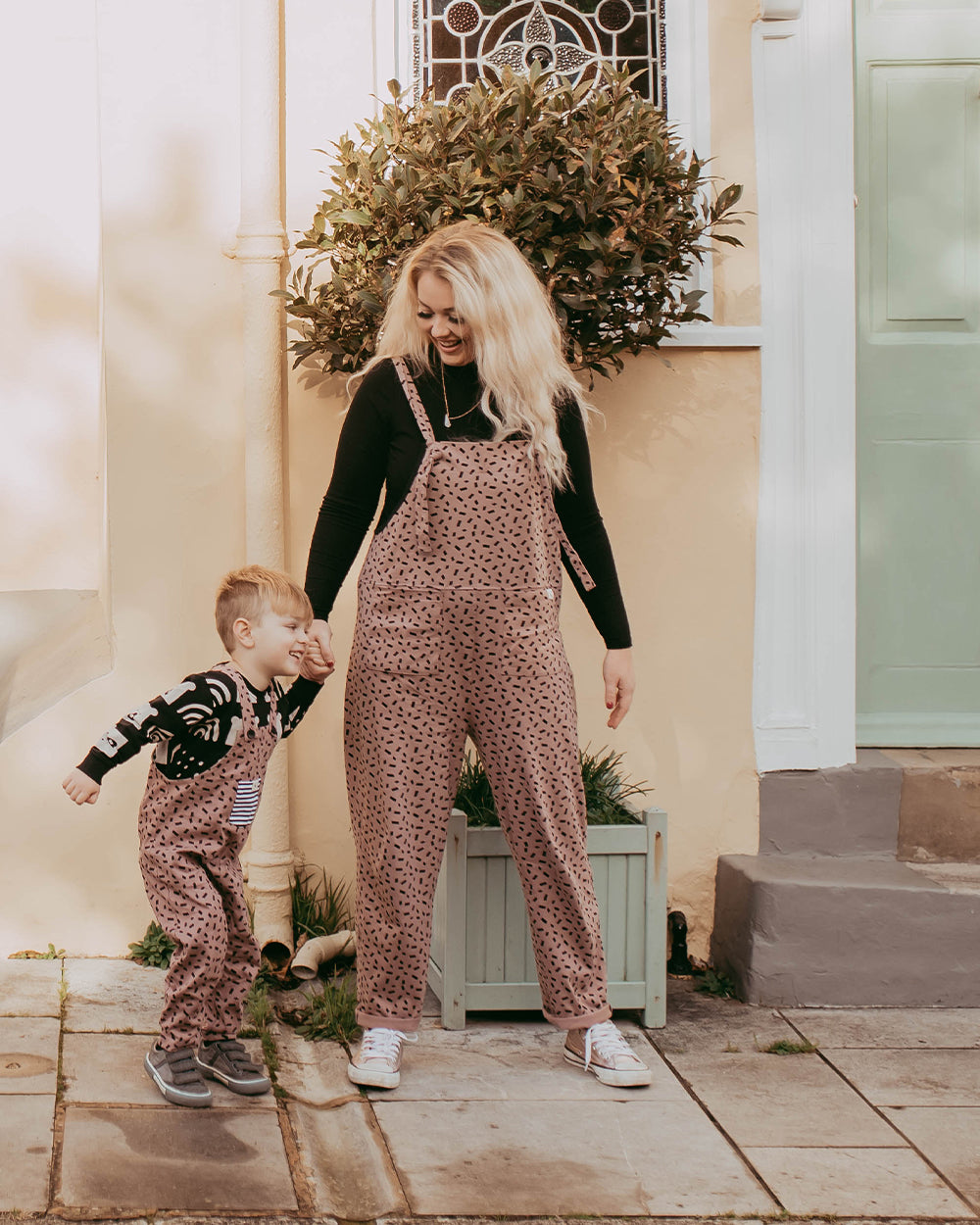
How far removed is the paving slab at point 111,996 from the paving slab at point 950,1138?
1810 millimetres

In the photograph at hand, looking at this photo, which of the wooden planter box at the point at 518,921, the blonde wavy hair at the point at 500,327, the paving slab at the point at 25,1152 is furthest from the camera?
the wooden planter box at the point at 518,921

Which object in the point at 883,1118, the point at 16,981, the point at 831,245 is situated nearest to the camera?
the point at 883,1118

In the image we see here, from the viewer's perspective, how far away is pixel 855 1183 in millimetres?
2967

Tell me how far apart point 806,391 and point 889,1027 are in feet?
5.87

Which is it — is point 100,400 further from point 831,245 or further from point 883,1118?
point 883,1118

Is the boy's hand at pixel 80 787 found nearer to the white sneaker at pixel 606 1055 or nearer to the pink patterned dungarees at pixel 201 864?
the pink patterned dungarees at pixel 201 864

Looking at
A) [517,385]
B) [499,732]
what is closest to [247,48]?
[517,385]

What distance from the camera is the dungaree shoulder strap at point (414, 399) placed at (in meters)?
3.35

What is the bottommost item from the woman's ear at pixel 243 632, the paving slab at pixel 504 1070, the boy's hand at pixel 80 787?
the paving slab at pixel 504 1070

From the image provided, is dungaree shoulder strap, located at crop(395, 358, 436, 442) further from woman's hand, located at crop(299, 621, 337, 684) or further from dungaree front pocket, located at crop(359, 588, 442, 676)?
woman's hand, located at crop(299, 621, 337, 684)

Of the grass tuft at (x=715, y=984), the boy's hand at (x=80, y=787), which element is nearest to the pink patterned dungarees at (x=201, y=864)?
the boy's hand at (x=80, y=787)

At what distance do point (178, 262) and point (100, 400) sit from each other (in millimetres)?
466

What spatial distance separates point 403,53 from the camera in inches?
169

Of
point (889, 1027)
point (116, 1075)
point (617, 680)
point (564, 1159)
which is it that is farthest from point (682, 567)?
point (116, 1075)
